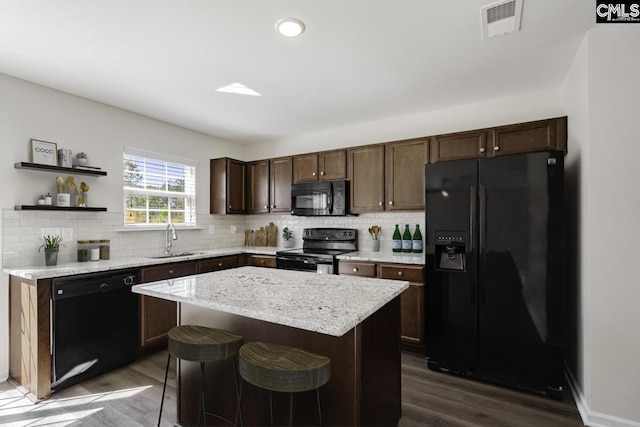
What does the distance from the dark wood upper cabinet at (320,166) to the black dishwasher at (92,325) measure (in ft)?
7.39

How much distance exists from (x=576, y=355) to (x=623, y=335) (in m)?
0.52

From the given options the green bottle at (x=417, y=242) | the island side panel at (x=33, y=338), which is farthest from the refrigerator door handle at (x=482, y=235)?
the island side panel at (x=33, y=338)

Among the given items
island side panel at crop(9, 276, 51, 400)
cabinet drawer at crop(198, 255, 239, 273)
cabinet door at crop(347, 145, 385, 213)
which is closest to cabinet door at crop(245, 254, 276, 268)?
cabinet drawer at crop(198, 255, 239, 273)

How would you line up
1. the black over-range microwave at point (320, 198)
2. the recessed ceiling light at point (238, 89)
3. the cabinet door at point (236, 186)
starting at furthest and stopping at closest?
the cabinet door at point (236, 186) < the black over-range microwave at point (320, 198) < the recessed ceiling light at point (238, 89)

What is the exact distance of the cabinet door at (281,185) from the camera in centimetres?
441

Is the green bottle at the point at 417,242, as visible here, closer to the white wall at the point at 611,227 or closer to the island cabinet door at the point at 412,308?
the island cabinet door at the point at 412,308

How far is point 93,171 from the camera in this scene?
3119 millimetres

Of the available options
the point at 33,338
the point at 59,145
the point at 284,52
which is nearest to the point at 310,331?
the point at 284,52

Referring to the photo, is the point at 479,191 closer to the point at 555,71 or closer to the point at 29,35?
the point at 555,71

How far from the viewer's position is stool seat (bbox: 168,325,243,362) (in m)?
1.58

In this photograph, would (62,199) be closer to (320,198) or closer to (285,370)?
(320,198)

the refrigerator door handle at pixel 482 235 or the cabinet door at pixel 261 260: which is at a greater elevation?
the refrigerator door handle at pixel 482 235

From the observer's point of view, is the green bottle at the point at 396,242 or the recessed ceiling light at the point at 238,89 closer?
the recessed ceiling light at the point at 238,89

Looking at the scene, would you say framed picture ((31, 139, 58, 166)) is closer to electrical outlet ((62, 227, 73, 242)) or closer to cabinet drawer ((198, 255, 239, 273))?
electrical outlet ((62, 227, 73, 242))
